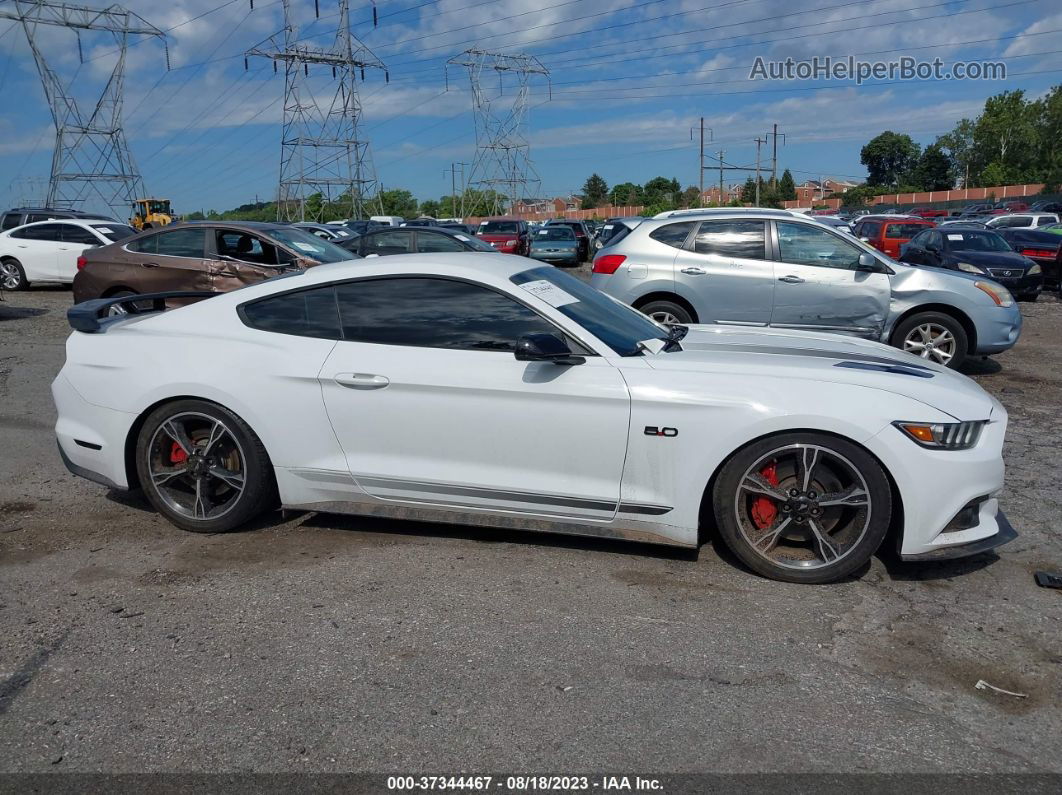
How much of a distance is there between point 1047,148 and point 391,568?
100767 millimetres

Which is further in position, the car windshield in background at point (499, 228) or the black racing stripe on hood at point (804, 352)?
the car windshield in background at point (499, 228)

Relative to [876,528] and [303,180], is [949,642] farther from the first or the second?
[303,180]

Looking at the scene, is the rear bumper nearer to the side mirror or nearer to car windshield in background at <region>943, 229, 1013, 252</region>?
the side mirror

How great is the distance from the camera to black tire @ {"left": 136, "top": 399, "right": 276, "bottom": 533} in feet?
15.2

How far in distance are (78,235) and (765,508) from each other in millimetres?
17900

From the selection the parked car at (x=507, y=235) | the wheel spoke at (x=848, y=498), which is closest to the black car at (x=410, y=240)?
the parked car at (x=507, y=235)

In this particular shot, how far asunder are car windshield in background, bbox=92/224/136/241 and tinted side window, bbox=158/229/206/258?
257 inches

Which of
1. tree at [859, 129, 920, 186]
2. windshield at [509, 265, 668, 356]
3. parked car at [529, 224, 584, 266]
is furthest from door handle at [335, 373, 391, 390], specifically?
tree at [859, 129, 920, 186]

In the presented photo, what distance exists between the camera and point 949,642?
11.9ft

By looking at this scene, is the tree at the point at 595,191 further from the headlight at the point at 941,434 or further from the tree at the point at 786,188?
the headlight at the point at 941,434

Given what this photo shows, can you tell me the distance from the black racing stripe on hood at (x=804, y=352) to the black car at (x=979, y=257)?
11610 millimetres

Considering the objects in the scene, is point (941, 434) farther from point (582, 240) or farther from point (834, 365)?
point (582, 240)

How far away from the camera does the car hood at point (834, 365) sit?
13.4 ft

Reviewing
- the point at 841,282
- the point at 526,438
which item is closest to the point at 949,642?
the point at 526,438
